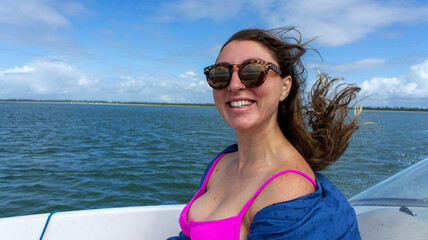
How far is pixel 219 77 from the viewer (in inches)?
59.1

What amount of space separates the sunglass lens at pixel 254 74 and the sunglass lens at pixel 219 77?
106 millimetres

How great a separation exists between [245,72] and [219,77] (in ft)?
0.51

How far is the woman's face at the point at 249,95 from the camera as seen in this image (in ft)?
4.71

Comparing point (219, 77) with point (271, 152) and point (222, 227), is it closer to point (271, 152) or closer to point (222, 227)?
point (271, 152)

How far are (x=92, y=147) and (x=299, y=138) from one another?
13752 mm

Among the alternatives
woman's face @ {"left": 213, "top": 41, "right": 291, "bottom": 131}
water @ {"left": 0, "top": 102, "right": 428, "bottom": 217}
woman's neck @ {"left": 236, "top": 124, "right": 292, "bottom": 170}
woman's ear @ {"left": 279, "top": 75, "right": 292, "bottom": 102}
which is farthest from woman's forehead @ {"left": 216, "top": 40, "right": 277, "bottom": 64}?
water @ {"left": 0, "top": 102, "right": 428, "bottom": 217}

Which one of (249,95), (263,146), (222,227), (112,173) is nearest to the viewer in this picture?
(222,227)

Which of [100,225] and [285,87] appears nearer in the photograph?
[285,87]

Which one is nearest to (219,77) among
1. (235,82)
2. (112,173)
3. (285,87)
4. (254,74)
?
(235,82)

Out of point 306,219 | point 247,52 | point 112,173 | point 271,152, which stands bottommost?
point 112,173

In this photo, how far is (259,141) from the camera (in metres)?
1.57

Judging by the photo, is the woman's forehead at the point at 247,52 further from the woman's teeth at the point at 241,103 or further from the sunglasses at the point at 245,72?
the woman's teeth at the point at 241,103

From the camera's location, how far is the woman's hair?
153cm

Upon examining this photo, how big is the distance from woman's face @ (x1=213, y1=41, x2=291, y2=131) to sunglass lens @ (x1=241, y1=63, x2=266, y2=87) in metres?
0.04
